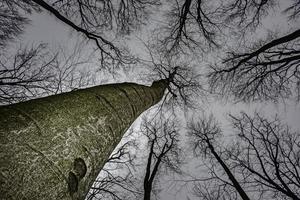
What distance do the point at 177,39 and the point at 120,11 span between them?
1901mm

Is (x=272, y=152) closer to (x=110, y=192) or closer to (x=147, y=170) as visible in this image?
(x=147, y=170)

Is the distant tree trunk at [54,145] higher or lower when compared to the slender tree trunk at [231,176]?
lower

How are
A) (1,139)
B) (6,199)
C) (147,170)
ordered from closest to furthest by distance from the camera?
1. (6,199)
2. (1,139)
3. (147,170)

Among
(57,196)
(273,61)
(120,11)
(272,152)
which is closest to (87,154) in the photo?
(57,196)

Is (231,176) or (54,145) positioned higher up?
(231,176)

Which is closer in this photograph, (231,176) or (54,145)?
(54,145)

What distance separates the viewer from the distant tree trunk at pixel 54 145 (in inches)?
35.9

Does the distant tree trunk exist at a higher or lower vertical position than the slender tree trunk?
lower

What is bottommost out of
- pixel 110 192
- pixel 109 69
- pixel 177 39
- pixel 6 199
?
pixel 6 199

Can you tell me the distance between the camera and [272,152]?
7848mm

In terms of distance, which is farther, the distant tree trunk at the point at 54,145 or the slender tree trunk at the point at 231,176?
the slender tree trunk at the point at 231,176

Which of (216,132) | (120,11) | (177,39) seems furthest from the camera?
(216,132)

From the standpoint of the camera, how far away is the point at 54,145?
1.10 meters

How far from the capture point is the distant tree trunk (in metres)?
0.91
